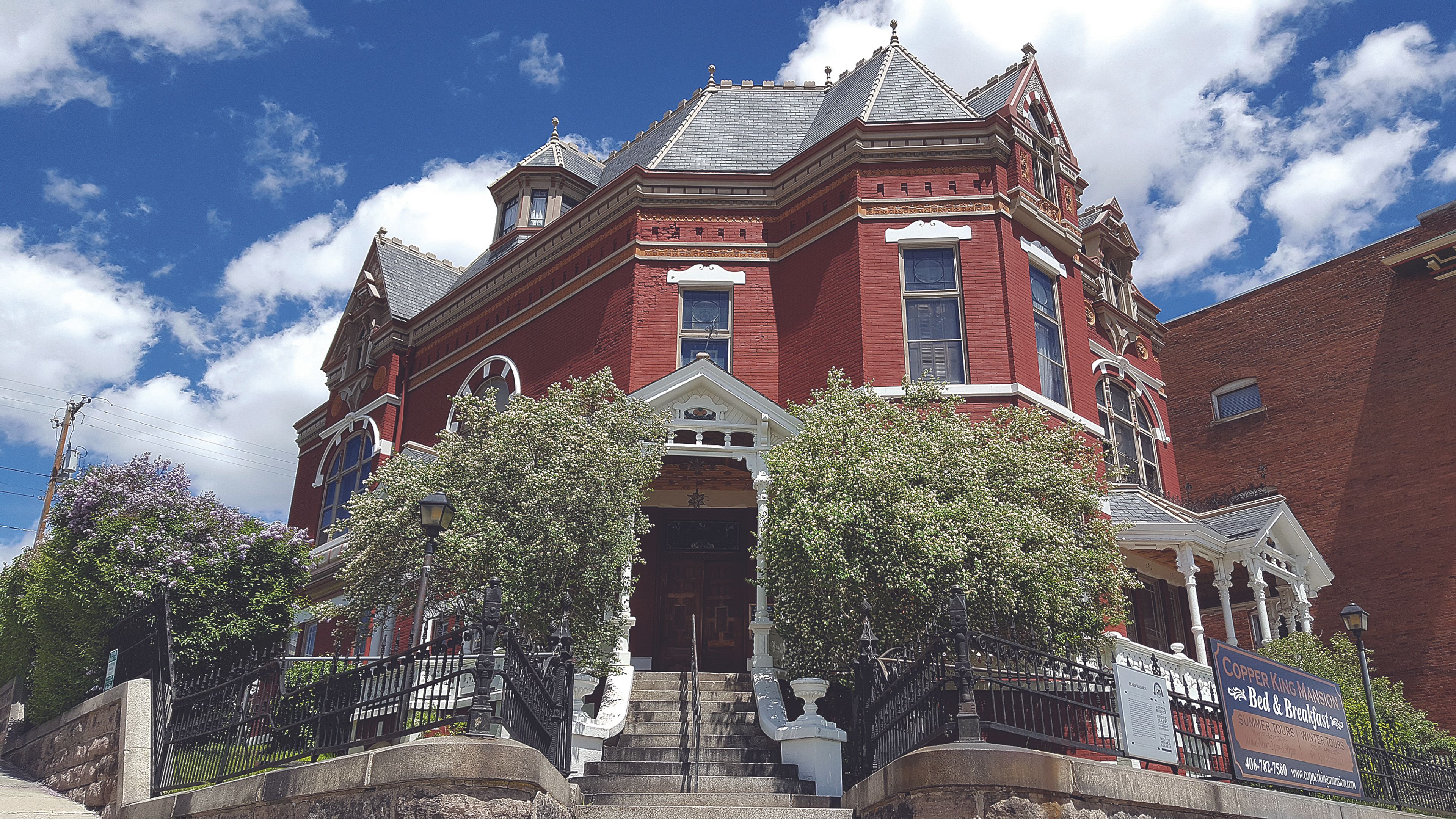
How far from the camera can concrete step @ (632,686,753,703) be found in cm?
1379

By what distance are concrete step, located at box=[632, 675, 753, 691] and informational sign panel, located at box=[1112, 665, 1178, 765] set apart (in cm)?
629

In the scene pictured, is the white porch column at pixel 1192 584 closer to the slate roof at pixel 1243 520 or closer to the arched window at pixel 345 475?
the slate roof at pixel 1243 520

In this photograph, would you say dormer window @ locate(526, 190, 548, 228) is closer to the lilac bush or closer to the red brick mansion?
the red brick mansion

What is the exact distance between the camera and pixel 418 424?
989 inches

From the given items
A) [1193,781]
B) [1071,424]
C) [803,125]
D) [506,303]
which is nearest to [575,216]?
[506,303]

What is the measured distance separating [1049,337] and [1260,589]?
245 inches

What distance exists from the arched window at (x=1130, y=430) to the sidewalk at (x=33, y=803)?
1959cm

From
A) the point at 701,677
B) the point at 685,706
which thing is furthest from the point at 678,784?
the point at 701,677

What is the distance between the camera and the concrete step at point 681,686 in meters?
14.2

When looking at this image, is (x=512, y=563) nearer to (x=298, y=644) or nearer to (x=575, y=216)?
(x=575, y=216)

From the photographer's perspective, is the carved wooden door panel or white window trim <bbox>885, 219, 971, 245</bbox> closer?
the carved wooden door panel

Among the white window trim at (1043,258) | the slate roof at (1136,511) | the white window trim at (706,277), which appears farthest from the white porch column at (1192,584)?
the white window trim at (706,277)

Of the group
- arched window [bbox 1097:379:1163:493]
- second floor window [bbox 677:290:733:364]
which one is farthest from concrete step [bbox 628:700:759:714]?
arched window [bbox 1097:379:1163:493]

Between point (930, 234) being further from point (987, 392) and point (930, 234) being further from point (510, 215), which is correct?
point (510, 215)
